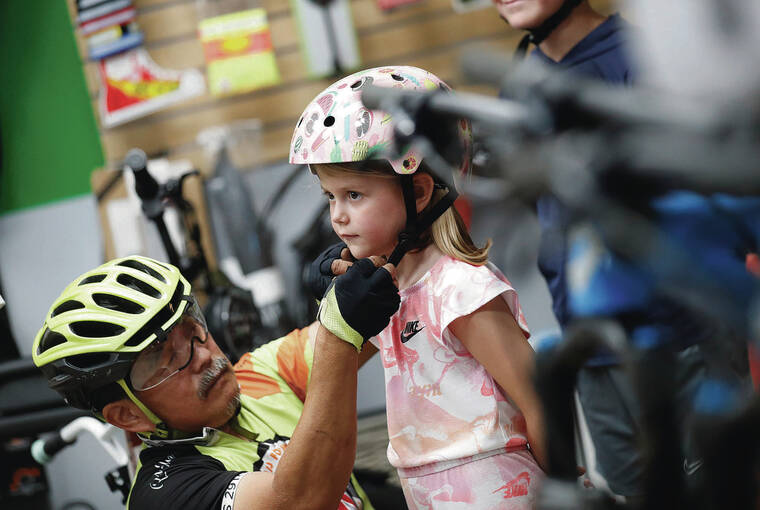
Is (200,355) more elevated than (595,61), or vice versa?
(595,61)

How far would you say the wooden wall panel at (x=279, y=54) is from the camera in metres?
3.87

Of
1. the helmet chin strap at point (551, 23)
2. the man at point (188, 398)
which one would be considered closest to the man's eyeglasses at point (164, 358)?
the man at point (188, 398)

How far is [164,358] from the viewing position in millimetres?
1590

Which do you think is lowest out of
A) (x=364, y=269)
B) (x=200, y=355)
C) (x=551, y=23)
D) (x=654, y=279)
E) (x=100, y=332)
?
(x=200, y=355)

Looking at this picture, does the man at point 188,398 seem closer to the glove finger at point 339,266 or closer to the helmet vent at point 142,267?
the helmet vent at point 142,267

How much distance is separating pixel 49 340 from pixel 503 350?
0.93 meters

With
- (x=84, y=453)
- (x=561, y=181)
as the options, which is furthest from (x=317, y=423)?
(x=84, y=453)

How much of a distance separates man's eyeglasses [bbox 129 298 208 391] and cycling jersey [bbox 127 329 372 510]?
0.47 ft

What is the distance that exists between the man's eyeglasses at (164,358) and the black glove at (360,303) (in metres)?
0.48

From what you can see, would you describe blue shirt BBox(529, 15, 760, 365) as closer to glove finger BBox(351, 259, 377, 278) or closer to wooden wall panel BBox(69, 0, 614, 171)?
glove finger BBox(351, 259, 377, 278)

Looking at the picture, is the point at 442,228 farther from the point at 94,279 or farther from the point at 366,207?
the point at 94,279

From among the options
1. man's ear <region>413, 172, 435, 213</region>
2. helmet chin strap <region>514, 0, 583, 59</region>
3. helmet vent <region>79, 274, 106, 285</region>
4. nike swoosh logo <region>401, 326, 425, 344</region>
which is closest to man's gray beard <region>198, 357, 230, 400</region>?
helmet vent <region>79, 274, 106, 285</region>

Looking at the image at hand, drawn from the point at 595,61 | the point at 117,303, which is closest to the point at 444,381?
the point at 117,303

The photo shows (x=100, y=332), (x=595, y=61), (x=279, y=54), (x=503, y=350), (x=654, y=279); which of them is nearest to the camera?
(x=654, y=279)
